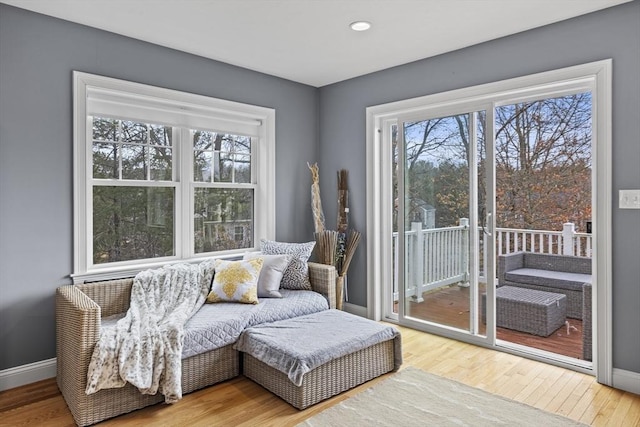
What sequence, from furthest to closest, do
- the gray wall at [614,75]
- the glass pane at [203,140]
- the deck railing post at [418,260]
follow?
the deck railing post at [418,260] → the glass pane at [203,140] → the gray wall at [614,75]

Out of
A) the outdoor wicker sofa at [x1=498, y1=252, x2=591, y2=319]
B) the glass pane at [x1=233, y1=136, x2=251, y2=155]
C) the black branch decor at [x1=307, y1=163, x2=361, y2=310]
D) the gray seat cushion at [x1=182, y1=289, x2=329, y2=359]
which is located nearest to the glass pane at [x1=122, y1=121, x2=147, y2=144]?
the glass pane at [x1=233, y1=136, x2=251, y2=155]

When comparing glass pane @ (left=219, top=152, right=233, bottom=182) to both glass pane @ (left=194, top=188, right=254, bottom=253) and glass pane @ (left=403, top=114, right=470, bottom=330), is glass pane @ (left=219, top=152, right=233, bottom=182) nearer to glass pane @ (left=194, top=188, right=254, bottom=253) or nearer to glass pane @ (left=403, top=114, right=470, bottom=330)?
glass pane @ (left=194, top=188, right=254, bottom=253)

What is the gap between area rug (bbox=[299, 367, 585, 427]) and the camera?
90.1 inches

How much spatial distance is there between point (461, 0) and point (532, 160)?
3.33 meters

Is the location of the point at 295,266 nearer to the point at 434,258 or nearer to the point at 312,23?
the point at 434,258

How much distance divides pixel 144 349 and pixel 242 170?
85.6 inches

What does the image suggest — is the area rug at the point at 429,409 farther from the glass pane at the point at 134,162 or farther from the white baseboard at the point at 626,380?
the glass pane at the point at 134,162

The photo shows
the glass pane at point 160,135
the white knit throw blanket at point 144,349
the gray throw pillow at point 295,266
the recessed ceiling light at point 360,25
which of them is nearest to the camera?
the white knit throw blanket at point 144,349

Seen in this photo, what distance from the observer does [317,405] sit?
2.52m

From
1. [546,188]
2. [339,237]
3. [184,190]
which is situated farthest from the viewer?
[546,188]

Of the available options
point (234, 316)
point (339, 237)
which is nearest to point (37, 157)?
point (234, 316)

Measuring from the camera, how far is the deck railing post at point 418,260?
389 centimetres

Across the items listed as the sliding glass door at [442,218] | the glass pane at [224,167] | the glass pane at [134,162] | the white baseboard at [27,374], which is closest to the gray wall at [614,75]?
the sliding glass door at [442,218]

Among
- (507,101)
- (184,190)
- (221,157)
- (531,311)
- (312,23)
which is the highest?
(312,23)
